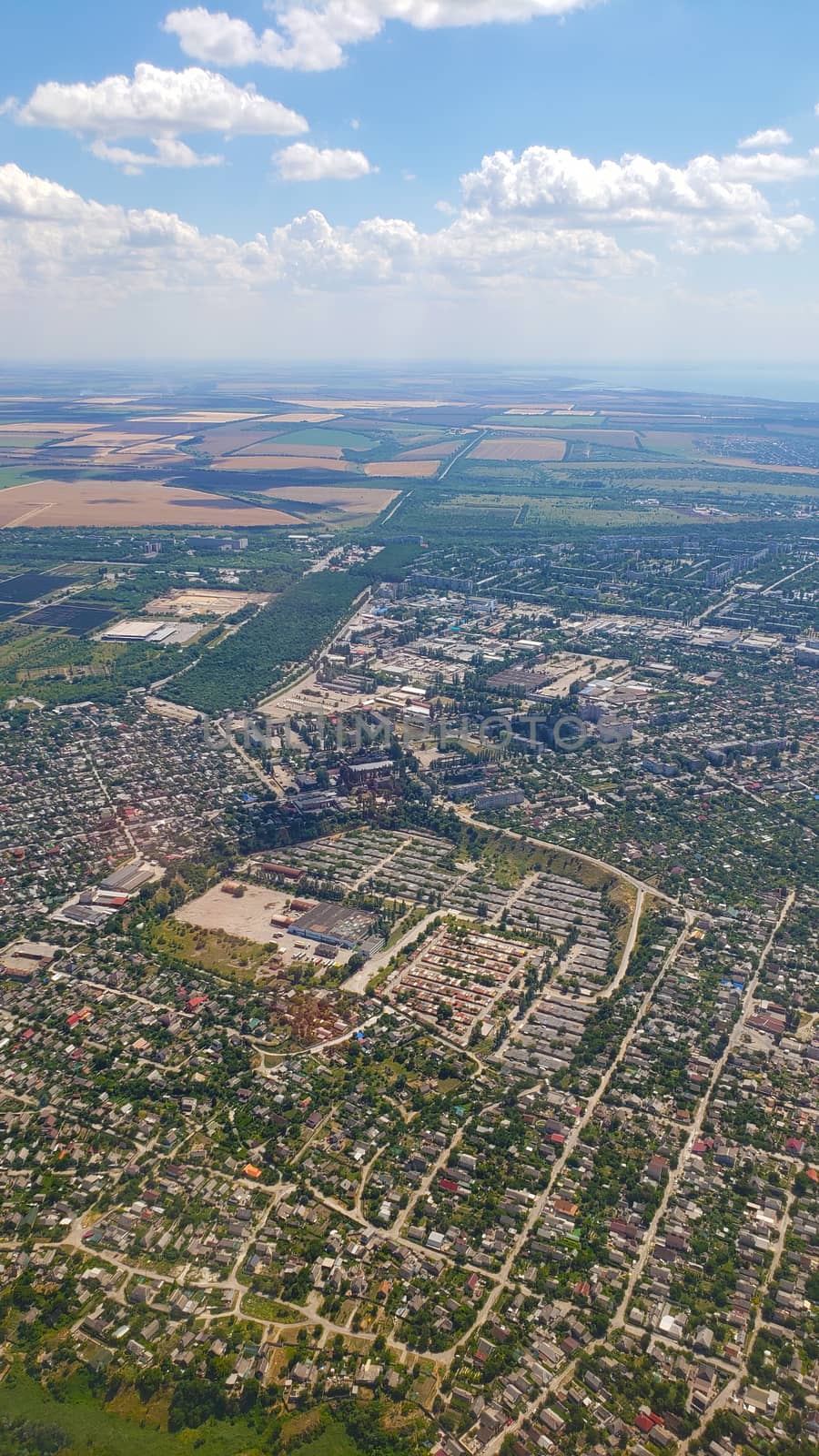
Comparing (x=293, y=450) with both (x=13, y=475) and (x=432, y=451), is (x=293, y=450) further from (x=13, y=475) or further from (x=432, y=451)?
(x=13, y=475)

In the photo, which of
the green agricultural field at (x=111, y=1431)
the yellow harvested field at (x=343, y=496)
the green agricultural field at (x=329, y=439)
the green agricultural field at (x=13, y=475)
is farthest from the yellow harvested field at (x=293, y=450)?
the green agricultural field at (x=111, y=1431)

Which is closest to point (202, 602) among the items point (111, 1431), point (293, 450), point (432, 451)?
point (111, 1431)

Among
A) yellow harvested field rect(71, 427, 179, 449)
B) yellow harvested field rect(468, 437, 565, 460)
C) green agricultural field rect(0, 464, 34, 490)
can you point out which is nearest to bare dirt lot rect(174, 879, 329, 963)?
green agricultural field rect(0, 464, 34, 490)

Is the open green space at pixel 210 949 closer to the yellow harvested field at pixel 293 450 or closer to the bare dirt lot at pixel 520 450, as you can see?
the yellow harvested field at pixel 293 450

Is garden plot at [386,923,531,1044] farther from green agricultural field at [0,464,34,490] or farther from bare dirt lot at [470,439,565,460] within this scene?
bare dirt lot at [470,439,565,460]

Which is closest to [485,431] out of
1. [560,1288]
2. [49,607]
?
[49,607]
